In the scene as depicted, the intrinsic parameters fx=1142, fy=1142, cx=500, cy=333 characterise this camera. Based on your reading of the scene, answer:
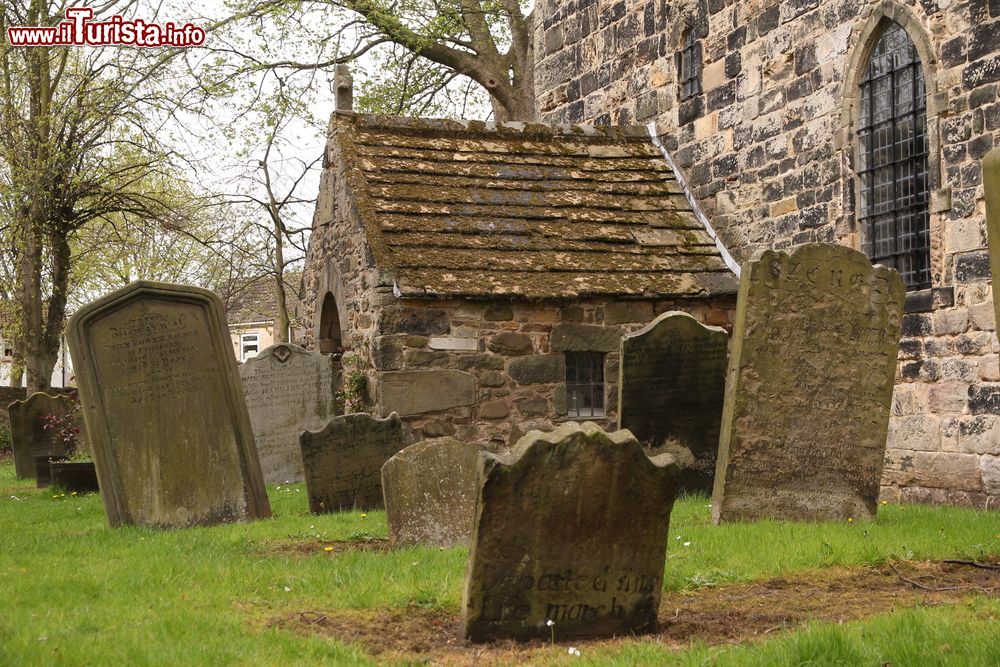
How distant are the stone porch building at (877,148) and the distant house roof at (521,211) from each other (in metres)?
0.64

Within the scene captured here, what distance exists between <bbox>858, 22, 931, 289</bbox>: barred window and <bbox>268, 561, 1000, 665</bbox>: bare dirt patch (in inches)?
194

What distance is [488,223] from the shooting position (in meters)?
12.9

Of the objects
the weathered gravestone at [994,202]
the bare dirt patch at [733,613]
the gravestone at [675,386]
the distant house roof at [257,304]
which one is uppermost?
the distant house roof at [257,304]

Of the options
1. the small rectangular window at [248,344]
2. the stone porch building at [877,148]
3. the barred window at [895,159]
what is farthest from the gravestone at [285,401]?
the small rectangular window at [248,344]

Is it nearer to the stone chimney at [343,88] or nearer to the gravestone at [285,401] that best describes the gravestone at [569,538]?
the gravestone at [285,401]

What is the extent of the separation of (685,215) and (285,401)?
534 centimetres

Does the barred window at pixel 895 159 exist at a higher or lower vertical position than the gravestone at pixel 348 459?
higher

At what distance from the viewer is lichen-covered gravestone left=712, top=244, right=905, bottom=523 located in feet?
26.2

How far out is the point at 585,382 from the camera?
12.9m

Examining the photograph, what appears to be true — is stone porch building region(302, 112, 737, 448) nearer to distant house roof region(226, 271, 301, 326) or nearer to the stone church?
the stone church

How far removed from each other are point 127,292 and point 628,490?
5.43m

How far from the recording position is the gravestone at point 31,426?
16.1 m

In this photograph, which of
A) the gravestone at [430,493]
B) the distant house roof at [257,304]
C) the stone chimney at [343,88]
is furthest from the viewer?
the distant house roof at [257,304]

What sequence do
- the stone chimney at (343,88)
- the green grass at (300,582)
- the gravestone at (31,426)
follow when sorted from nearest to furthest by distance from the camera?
the green grass at (300,582) < the stone chimney at (343,88) < the gravestone at (31,426)
